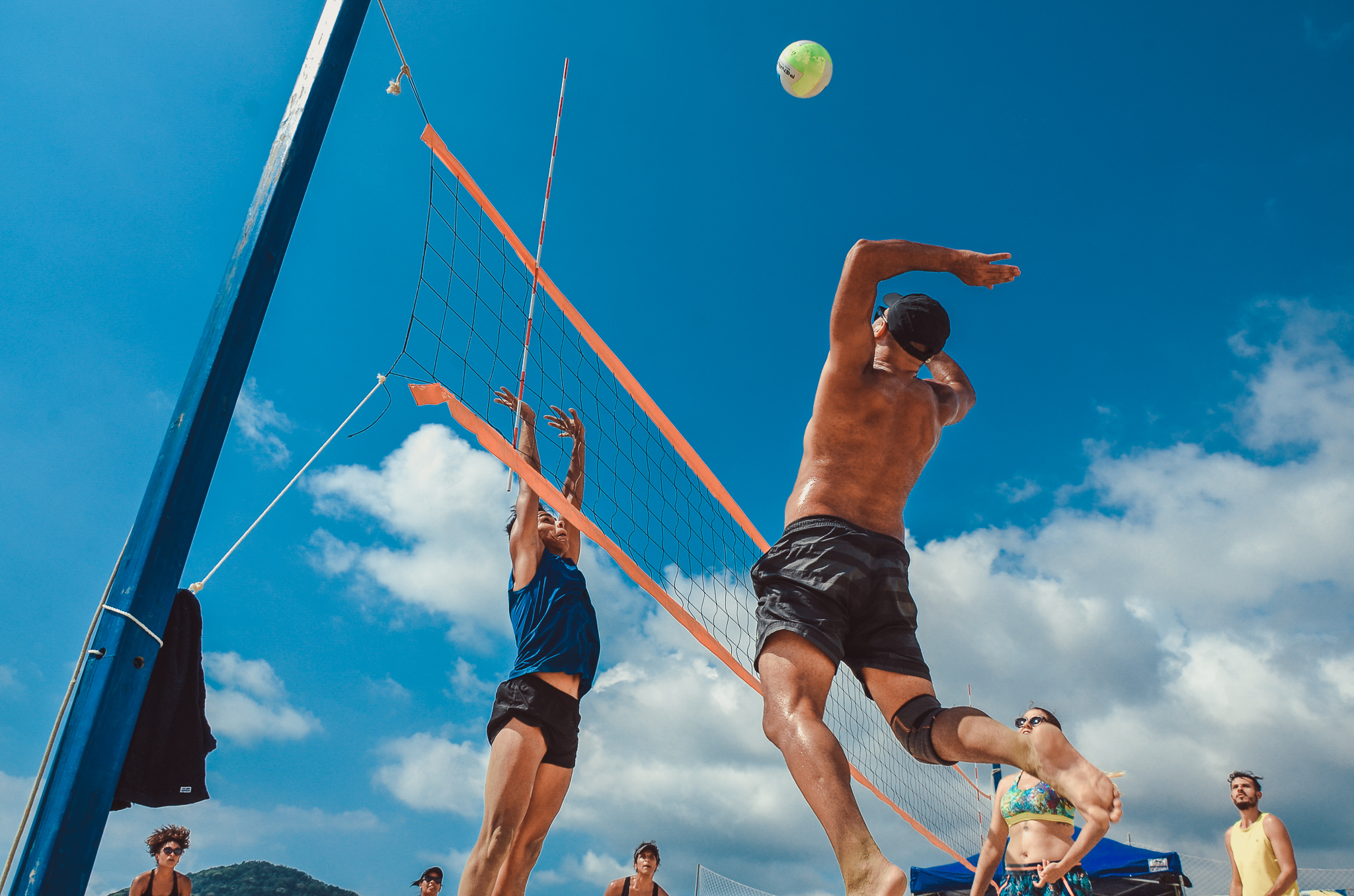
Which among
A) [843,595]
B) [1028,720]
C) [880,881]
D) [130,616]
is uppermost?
[1028,720]

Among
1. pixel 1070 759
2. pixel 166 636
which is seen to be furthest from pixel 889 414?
pixel 166 636

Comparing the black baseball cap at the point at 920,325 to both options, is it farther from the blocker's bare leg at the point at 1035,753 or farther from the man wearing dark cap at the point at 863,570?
the blocker's bare leg at the point at 1035,753

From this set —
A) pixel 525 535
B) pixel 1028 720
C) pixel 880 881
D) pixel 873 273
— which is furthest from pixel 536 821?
pixel 873 273

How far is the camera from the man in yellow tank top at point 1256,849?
4.86 m

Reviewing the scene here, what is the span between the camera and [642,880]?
650cm

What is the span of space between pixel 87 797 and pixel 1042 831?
4230 mm

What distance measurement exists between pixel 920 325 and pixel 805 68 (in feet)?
6.70

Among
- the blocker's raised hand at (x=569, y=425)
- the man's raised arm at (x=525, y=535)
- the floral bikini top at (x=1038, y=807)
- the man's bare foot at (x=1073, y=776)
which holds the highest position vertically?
→ the blocker's raised hand at (x=569, y=425)

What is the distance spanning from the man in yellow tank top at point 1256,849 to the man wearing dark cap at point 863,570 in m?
4.22

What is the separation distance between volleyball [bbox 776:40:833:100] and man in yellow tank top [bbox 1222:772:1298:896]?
5.10 meters

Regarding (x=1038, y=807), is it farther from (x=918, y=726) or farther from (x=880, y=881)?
(x=880, y=881)

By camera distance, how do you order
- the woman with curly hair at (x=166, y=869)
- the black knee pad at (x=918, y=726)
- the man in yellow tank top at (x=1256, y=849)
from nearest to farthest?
1. the black knee pad at (x=918, y=726)
2. the man in yellow tank top at (x=1256, y=849)
3. the woman with curly hair at (x=166, y=869)

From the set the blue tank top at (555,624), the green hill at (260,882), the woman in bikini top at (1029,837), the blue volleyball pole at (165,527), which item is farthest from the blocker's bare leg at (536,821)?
the green hill at (260,882)

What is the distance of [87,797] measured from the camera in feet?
5.49
